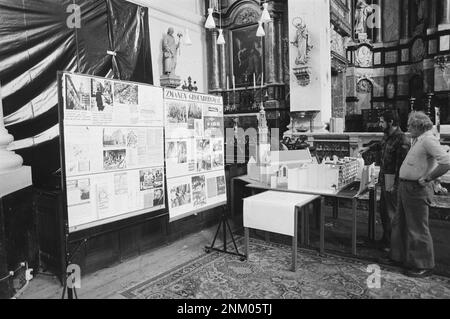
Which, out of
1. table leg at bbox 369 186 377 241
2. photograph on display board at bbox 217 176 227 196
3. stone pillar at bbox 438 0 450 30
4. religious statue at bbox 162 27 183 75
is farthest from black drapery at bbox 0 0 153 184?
stone pillar at bbox 438 0 450 30

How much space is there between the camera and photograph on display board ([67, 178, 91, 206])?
97.3 inches

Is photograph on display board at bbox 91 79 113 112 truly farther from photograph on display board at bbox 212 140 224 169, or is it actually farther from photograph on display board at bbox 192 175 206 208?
photograph on display board at bbox 212 140 224 169

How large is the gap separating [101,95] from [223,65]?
6.50 metres

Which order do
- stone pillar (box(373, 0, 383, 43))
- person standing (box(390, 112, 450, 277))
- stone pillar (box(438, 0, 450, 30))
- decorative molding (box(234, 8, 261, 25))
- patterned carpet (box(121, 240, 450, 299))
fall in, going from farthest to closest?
stone pillar (box(373, 0, 383, 43)), stone pillar (box(438, 0, 450, 30)), decorative molding (box(234, 8, 261, 25)), person standing (box(390, 112, 450, 277)), patterned carpet (box(121, 240, 450, 299))

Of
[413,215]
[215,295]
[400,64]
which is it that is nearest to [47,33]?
[215,295]

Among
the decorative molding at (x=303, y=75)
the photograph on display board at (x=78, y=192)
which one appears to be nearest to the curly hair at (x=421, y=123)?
the photograph on display board at (x=78, y=192)

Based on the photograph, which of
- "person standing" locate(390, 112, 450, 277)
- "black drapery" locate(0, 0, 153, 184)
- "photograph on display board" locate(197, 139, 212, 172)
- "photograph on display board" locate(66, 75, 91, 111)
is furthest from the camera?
"black drapery" locate(0, 0, 153, 184)

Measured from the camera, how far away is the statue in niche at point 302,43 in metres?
7.18

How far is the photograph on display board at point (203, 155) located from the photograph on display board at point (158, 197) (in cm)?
50

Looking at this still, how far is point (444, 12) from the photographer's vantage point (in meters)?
8.70

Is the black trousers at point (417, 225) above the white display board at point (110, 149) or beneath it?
beneath

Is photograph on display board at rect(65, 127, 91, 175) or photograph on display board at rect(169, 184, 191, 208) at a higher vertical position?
photograph on display board at rect(65, 127, 91, 175)

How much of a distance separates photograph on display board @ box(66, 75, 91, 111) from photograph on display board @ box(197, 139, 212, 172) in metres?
1.25

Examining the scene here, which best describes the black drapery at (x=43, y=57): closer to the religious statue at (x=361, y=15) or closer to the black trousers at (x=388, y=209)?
the black trousers at (x=388, y=209)
